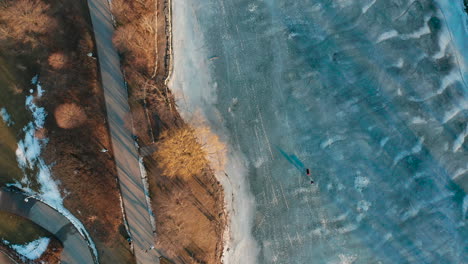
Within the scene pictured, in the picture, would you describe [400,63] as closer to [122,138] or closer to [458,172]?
[458,172]

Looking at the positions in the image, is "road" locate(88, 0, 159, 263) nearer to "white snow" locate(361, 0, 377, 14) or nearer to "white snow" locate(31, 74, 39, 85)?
"white snow" locate(31, 74, 39, 85)

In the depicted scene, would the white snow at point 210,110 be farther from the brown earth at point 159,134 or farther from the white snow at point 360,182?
the white snow at point 360,182

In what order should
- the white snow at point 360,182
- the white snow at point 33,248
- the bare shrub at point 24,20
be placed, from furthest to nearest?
the bare shrub at point 24,20 → the white snow at point 360,182 → the white snow at point 33,248

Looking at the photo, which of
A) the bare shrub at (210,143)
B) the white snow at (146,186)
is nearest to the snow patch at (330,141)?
the bare shrub at (210,143)

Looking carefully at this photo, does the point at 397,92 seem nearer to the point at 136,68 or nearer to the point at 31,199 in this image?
the point at 136,68

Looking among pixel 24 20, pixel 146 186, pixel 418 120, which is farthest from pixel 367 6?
pixel 24 20

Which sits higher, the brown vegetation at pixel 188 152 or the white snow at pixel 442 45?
the brown vegetation at pixel 188 152

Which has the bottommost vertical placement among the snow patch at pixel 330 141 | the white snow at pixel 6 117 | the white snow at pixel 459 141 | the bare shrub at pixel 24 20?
the white snow at pixel 459 141

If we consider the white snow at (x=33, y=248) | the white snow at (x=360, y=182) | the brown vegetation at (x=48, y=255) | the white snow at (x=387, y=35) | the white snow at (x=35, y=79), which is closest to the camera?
the brown vegetation at (x=48, y=255)
